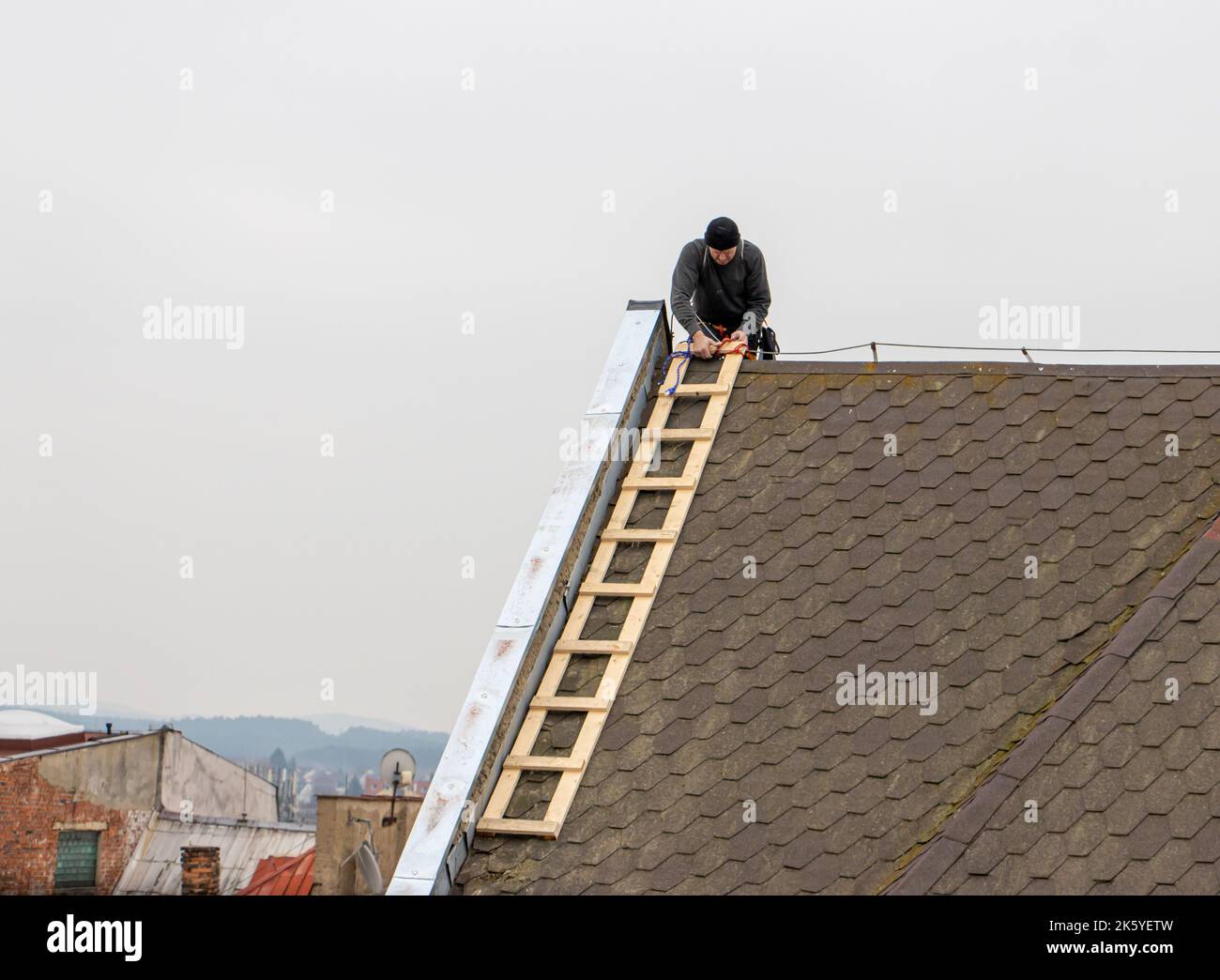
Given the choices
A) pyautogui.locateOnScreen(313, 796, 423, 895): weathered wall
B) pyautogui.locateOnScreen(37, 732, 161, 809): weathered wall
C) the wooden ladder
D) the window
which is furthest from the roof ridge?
the window

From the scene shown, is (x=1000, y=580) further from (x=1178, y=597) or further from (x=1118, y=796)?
(x=1118, y=796)

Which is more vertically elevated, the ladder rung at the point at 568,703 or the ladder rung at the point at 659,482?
the ladder rung at the point at 659,482

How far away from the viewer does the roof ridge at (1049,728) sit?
25.4 ft

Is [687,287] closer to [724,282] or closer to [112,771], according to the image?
[724,282]

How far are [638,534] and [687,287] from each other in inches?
105

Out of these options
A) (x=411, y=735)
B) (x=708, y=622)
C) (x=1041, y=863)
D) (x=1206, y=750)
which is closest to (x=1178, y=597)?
(x=1206, y=750)

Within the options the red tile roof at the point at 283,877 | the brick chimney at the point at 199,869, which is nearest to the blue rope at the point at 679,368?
the red tile roof at the point at 283,877

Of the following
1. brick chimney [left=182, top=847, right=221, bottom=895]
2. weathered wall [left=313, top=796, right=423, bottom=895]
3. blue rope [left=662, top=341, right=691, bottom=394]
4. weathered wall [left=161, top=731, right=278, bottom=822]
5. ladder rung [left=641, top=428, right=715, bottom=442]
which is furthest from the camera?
weathered wall [left=161, top=731, right=278, bottom=822]

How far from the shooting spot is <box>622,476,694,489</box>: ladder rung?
10227 millimetres

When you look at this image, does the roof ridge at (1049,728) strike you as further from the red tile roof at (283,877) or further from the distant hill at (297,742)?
the distant hill at (297,742)

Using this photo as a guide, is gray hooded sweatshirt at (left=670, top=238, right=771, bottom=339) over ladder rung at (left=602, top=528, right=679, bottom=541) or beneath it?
over

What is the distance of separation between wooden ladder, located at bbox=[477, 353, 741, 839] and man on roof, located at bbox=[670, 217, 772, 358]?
98 centimetres

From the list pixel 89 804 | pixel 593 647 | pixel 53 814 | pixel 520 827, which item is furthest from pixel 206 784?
pixel 520 827

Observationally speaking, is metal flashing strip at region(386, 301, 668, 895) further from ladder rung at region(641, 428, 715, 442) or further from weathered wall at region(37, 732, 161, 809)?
weathered wall at region(37, 732, 161, 809)
